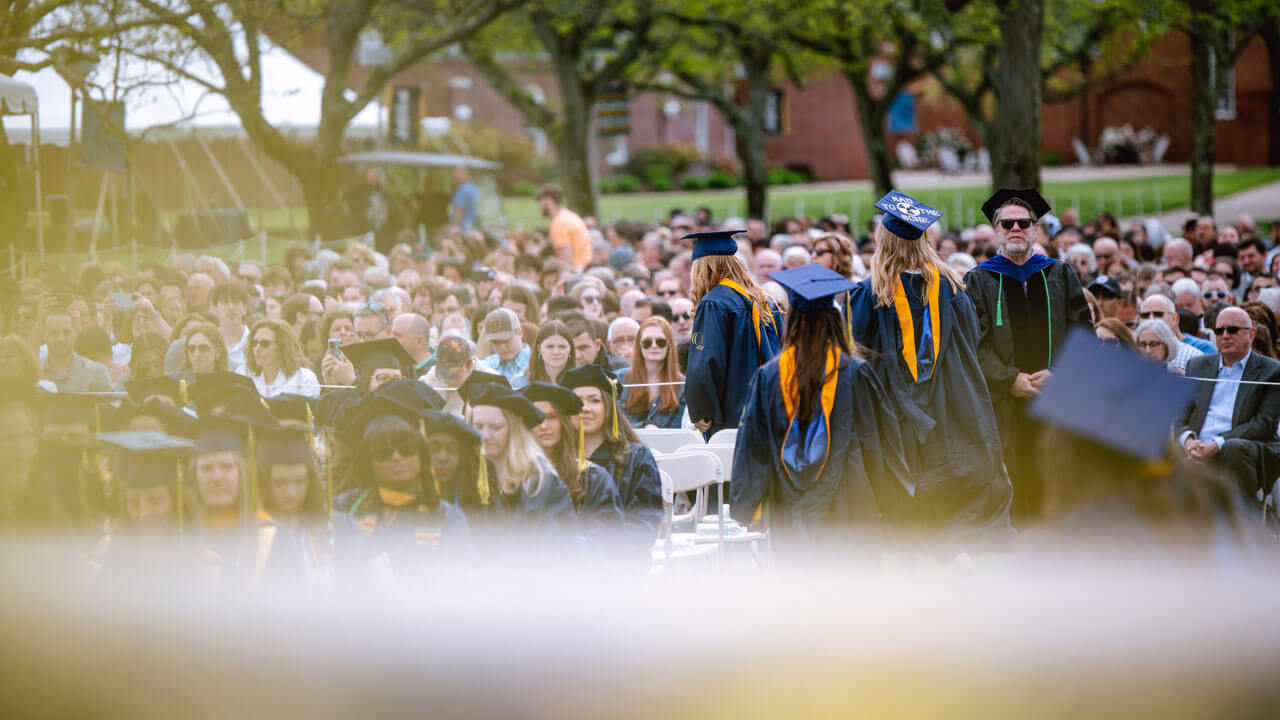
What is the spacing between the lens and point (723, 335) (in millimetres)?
6840

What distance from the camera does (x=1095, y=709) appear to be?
3863 mm

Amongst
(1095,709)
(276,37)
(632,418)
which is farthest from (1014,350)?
(276,37)

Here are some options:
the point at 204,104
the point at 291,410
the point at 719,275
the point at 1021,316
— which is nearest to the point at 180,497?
the point at 291,410

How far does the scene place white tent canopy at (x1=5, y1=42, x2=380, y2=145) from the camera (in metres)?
18.4

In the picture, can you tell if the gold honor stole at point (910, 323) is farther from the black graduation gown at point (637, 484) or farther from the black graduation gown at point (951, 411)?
the black graduation gown at point (637, 484)

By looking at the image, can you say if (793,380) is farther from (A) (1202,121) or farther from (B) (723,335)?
(A) (1202,121)

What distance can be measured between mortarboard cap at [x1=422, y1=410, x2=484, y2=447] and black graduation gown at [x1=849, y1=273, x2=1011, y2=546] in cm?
237

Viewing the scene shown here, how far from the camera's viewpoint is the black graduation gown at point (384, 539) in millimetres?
4637

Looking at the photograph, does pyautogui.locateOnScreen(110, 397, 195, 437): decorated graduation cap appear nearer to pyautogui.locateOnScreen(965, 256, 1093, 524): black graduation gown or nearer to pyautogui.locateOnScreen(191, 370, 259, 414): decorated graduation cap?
pyautogui.locateOnScreen(191, 370, 259, 414): decorated graduation cap

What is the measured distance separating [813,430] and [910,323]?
4.49ft

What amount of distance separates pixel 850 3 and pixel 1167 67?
2377 cm

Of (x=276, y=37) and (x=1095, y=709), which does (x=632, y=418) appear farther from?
(x=276, y=37)

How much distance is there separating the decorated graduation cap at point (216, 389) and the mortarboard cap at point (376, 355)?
1331mm

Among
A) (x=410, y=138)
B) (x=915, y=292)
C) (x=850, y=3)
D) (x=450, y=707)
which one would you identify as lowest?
(x=450, y=707)
